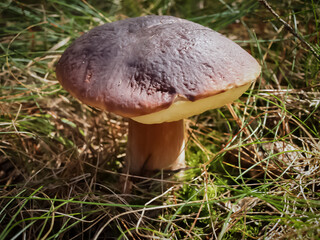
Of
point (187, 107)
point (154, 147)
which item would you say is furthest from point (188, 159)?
point (187, 107)

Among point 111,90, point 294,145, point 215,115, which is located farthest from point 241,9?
point 111,90

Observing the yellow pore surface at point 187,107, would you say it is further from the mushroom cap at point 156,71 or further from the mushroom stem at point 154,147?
the mushroom stem at point 154,147

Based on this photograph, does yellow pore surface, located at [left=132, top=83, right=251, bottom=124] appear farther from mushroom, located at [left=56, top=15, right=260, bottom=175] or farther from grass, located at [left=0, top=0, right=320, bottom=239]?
grass, located at [left=0, top=0, right=320, bottom=239]

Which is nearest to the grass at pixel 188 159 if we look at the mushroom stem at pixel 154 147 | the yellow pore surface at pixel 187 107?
the mushroom stem at pixel 154 147

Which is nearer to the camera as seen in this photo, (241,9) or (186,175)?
(186,175)

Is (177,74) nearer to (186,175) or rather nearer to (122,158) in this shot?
(186,175)

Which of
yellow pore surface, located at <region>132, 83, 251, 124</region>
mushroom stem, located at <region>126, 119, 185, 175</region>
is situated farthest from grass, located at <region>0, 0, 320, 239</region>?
yellow pore surface, located at <region>132, 83, 251, 124</region>
